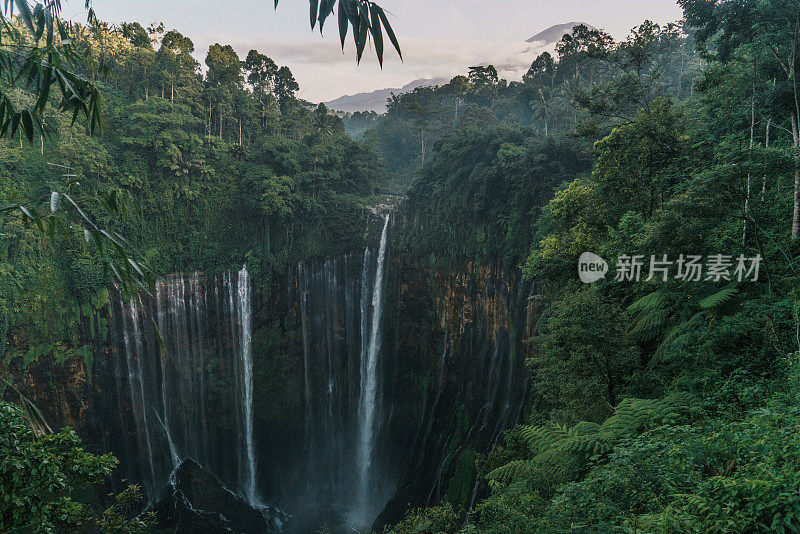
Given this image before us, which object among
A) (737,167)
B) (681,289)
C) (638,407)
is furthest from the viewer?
(681,289)

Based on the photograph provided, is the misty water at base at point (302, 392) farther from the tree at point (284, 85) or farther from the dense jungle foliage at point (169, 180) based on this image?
the tree at point (284, 85)

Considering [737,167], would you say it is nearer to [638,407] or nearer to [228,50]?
[638,407]

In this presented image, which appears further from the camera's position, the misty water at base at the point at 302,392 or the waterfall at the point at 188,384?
the waterfall at the point at 188,384

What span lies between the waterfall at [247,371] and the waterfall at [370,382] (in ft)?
14.2

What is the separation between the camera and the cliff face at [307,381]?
16.2m

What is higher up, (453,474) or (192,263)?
(192,263)

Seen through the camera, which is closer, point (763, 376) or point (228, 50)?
point (763, 376)

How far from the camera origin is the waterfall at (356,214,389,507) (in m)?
18.8

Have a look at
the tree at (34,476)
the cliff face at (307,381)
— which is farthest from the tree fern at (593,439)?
the cliff face at (307,381)

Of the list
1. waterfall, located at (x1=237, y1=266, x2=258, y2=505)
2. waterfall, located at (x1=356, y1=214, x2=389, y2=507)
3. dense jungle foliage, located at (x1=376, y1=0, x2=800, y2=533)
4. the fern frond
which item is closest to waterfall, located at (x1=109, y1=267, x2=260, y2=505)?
waterfall, located at (x1=237, y1=266, x2=258, y2=505)

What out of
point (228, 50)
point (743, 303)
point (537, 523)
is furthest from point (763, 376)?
point (228, 50)

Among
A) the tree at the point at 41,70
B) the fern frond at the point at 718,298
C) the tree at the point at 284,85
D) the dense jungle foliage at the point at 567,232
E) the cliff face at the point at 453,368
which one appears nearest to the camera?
the tree at the point at 41,70

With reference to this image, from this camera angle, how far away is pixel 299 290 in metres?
19.5

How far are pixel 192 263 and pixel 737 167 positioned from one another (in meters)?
18.0
